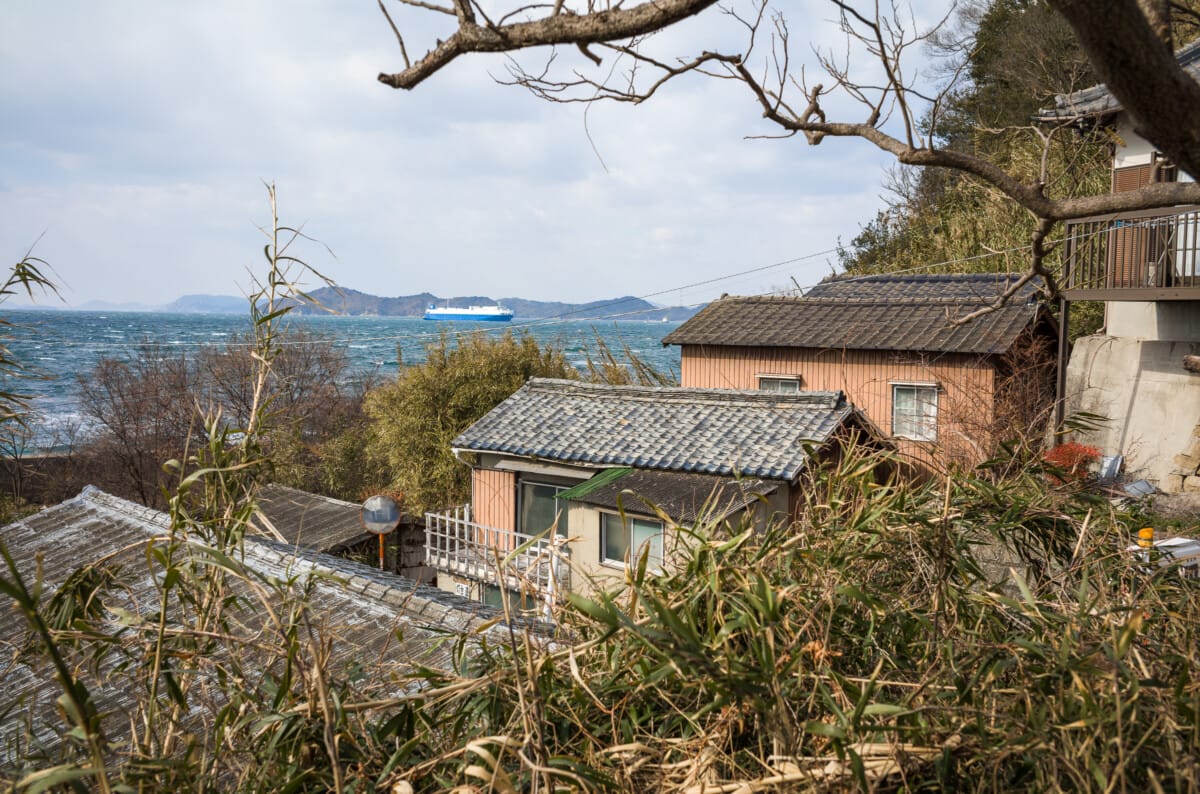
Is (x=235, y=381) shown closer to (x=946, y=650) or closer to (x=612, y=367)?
(x=612, y=367)

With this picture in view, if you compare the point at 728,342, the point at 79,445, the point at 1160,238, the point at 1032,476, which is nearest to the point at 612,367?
the point at 728,342

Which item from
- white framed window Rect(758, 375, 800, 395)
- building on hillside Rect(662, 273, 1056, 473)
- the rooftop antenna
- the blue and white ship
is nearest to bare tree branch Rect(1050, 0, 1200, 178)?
→ the rooftop antenna

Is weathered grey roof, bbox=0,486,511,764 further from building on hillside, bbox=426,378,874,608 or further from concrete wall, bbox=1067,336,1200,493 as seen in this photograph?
concrete wall, bbox=1067,336,1200,493

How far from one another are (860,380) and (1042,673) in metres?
14.5

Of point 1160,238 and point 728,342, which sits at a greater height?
point 1160,238

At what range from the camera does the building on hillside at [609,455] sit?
11.0 metres

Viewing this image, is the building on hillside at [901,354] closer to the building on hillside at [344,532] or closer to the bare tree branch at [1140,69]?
the building on hillside at [344,532]

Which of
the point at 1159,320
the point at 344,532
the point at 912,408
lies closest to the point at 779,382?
the point at 912,408

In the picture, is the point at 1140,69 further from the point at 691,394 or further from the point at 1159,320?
the point at 1159,320

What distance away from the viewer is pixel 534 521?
13.3 meters

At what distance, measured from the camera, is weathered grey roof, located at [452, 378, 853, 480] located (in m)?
11.4

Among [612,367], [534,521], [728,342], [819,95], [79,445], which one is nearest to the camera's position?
[819,95]

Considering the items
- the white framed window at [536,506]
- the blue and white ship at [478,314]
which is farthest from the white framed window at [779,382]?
the blue and white ship at [478,314]

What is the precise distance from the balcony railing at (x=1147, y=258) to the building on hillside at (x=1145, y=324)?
0.01 meters
